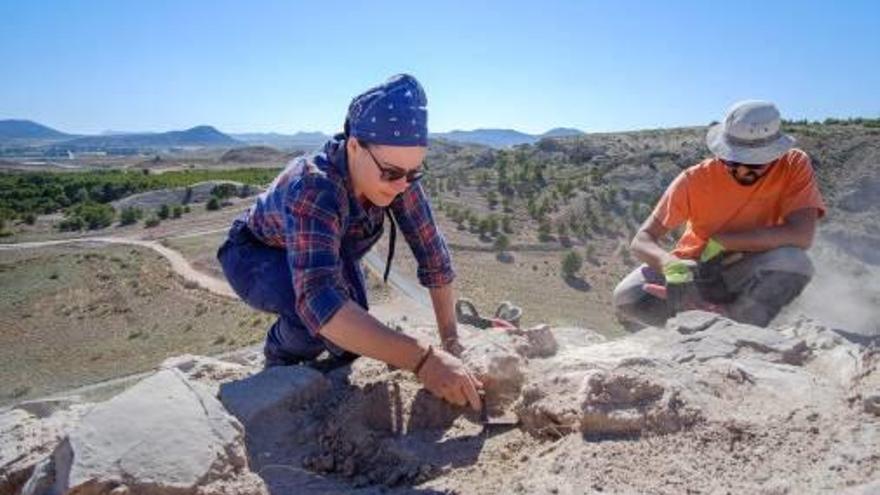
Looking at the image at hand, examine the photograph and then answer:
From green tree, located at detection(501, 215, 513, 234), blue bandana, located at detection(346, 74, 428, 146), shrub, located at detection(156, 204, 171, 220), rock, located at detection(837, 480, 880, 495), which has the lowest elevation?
shrub, located at detection(156, 204, 171, 220)

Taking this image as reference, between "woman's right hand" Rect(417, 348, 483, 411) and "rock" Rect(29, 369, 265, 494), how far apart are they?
0.65m

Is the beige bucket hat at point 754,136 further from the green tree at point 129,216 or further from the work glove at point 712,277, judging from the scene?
the green tree at point 129,216

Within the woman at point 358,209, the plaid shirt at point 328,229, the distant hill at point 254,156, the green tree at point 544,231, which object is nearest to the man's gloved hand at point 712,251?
the plaid shirt at point 328,229

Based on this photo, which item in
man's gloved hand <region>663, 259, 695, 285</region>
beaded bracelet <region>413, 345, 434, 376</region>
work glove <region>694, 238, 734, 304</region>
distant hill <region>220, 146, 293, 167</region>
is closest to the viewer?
beaded bracelet <region>413, 345, 434, 376</region>

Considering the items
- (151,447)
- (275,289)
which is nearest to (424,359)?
(151,447)

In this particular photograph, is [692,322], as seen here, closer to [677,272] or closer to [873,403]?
[677,272]

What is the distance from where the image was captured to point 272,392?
3191 mm

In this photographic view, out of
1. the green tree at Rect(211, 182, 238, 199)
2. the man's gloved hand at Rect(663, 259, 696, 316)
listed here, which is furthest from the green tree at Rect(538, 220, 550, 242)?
the green tree at Rect(211, 182, 238, 199)

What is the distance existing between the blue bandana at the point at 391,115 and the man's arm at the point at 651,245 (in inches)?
98.5

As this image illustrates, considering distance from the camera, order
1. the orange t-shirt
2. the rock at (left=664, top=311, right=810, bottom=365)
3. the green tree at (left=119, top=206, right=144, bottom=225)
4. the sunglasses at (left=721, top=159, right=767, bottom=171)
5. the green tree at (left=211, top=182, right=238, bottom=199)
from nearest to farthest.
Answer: the rock at (left=664, top=311, right=810, bottom=365) → the sunglasses at (left=721, top=159, right=767, bottom=171) → the orange t-shirt → the green tree at (left=119, top=206, right=144, bottom=225) → the green tree at (left=211, top=182, right=238, bottom=199)

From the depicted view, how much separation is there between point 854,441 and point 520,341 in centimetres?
163

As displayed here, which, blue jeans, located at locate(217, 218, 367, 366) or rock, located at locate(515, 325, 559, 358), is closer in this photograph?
blue jeans, located at locate(217, 218, 367, 366)

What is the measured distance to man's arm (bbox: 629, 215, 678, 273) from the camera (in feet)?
16.3

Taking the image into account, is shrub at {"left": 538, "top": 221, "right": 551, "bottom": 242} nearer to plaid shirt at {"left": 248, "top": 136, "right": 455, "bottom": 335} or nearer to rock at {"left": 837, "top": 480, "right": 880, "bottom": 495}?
plaid shirt at {"left": 248, "top": 136, "right": 455, "bottom": 335}
